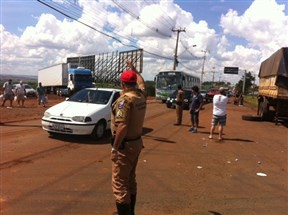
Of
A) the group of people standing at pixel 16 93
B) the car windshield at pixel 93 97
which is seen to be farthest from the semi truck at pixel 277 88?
the group of people standing at pixel 16 93

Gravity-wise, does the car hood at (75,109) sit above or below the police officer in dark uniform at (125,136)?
below

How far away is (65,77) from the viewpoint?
157 ft

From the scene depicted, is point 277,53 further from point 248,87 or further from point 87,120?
point 248,87

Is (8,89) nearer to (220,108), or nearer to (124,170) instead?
(220,108)

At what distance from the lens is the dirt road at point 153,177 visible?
5566 mm

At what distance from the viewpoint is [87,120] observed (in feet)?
34.9

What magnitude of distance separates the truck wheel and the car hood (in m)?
0.42

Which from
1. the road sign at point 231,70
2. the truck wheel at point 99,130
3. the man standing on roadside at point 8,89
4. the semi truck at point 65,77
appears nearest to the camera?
the truck wheel at point 99,130

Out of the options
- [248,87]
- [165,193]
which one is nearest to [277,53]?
[165,193]

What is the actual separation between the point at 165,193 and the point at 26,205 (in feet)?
7.29

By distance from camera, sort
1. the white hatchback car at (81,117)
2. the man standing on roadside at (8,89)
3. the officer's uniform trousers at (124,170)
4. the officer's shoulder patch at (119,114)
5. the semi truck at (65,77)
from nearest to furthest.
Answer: the officer's shoulder patch at (119,114)
the officer's uniform trousers at (124,170)
the white hatchback car at (81,117)
the man standing on roadside at (8,89)
the semi truck at (65,77)

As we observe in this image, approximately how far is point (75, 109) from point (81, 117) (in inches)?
20.6

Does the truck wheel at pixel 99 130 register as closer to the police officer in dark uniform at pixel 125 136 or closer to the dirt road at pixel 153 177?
the dirt road at pixel 153 177

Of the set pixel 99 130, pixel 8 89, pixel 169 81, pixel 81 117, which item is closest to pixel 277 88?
pixel 99 130
